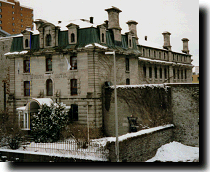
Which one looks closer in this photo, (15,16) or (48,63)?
(15,16)

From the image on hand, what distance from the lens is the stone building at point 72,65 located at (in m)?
26.3

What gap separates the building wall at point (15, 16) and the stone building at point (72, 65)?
1.97 m

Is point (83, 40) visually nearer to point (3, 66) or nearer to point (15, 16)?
point (15, 16)

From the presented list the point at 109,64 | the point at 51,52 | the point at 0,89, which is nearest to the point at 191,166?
the point at 109,64

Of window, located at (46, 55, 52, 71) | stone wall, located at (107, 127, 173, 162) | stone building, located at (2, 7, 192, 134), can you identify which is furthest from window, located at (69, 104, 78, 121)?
stone wall, located at (107, 127, 173, 162)

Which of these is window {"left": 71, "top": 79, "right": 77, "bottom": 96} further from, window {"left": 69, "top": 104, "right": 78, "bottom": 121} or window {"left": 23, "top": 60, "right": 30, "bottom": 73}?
window {"left": 23, "top": 60, "right": 30, "bottom": 73}

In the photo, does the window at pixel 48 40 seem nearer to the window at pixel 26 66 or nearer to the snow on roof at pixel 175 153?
the window at pixel 26 66

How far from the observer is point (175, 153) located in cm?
1759

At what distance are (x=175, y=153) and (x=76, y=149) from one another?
6.33m

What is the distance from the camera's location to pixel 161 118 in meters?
23.3

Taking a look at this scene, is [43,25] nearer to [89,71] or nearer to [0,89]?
[89,71]

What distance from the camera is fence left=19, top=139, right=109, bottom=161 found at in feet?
52.7

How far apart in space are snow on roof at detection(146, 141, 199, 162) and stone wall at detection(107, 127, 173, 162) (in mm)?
404

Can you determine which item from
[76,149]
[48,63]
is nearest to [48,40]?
[48,63]
